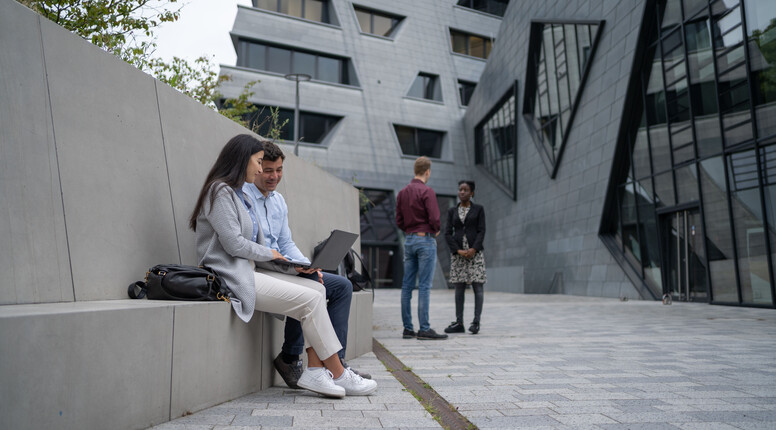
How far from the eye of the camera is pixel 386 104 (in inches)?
1150

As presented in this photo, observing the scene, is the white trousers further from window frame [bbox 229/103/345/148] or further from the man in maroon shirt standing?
window frame [bbox 229/103/345/148]

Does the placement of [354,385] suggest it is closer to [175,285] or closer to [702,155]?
[175,285]

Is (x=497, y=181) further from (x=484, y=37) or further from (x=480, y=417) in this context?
(x=480, y=417)

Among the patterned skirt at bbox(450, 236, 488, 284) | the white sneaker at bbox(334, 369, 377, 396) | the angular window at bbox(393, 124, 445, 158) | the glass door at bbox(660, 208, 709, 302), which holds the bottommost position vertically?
the glass door at bbox(660, 208, 709, 302)

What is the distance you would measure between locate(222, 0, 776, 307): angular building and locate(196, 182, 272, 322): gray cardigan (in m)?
10.4

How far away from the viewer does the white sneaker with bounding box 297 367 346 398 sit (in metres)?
3.39

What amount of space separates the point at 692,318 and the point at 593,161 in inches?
319

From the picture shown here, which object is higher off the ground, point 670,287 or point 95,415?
point 95,415

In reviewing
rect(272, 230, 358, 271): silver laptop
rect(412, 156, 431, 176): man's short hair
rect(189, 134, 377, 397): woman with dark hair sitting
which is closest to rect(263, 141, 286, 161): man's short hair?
rect(189, 134, 377, 397): woman with dark hair sitting

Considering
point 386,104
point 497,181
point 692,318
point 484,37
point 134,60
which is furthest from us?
point 484,37

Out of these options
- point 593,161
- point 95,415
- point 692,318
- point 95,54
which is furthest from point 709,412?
point 593,161

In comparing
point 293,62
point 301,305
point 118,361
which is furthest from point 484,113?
point 118,361

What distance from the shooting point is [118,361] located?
93.4 inches

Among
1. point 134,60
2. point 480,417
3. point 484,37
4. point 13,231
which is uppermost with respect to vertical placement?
point 484,37
